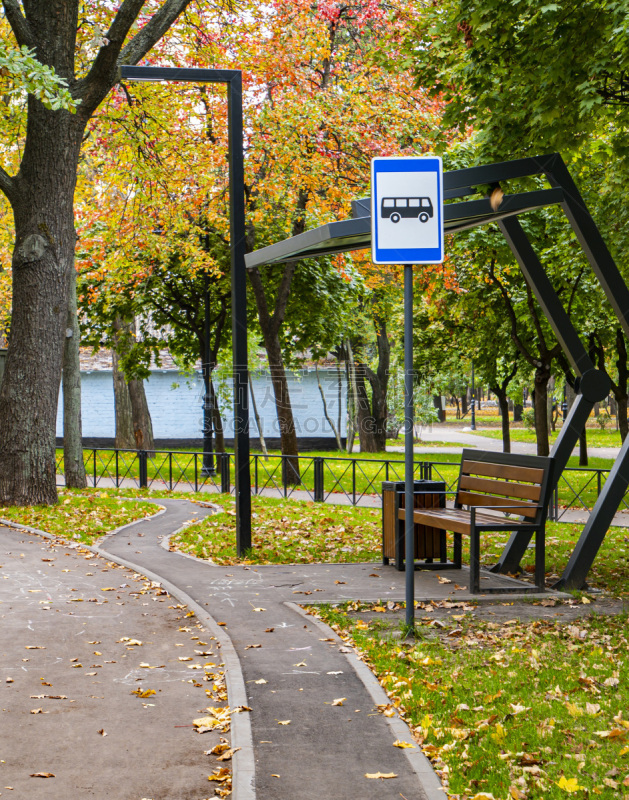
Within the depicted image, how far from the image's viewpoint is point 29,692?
17.3 ft

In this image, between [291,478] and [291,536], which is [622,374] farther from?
[291,536]

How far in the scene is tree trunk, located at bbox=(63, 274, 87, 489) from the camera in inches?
665

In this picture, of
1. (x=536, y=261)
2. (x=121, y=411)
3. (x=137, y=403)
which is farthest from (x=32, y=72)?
(x=121, y=411)

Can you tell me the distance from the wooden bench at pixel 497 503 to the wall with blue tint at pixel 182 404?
2720 cm

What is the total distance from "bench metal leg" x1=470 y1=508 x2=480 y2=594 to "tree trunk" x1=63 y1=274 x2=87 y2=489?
35.5 ft

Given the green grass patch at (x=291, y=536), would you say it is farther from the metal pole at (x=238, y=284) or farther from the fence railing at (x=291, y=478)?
the fence railing at (x=291, y=478)

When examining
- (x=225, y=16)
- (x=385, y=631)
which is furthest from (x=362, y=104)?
(x=385, y=631)

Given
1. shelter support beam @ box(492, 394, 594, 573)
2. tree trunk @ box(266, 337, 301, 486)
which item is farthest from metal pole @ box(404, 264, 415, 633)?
tree trunk @ box(266, 337, 301, 486)

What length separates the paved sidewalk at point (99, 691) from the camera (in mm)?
4074

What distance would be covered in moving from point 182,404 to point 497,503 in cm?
3037

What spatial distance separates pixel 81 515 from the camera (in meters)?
12.7

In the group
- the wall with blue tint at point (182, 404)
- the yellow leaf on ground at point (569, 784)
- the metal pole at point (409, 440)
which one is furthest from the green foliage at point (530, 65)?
the wall with blue tint at point (182, 404)

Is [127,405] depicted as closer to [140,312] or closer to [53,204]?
[140,312]

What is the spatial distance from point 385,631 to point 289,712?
6.41 feet
